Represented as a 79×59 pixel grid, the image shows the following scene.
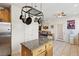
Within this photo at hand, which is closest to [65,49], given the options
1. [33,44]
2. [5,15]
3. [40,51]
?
[40,51]

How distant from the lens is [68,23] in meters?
1.51

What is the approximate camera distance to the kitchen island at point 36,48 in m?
1.54

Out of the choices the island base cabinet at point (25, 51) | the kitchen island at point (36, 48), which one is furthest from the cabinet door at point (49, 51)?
the island base cabinet at point (25, 51)

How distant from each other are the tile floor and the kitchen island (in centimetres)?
8

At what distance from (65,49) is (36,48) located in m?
0.40

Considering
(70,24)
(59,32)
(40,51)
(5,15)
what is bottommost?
(40,51)

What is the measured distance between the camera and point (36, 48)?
5.10 ft

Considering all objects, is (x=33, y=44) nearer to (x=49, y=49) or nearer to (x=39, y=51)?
(x=39, y=51)

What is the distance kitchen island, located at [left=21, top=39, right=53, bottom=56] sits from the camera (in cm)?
154

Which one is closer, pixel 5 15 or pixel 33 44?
pixel 5 15

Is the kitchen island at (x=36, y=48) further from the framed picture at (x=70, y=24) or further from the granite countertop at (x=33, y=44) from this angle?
the framed picture at (x=70, y=24)

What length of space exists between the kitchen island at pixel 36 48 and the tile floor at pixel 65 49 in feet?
0.27

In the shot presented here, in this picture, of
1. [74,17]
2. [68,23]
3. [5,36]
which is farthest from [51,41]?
[5,36]

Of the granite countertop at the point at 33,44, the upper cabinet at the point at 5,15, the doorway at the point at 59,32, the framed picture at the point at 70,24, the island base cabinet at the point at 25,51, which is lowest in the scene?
the island base cabinet at the point at 25,51
